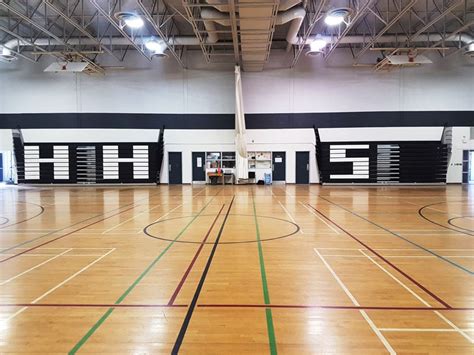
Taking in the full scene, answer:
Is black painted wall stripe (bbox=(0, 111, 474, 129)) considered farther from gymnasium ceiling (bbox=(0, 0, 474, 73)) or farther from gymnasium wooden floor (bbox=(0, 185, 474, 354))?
gymnasium wooden floor (bbox=(0, 185, 474, 354))

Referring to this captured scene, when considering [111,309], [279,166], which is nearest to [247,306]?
[111,309]

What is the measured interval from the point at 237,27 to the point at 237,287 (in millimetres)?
16212

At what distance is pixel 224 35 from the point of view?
68.9 feet

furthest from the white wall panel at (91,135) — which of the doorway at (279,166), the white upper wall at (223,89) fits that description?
the doorway at (279,166)

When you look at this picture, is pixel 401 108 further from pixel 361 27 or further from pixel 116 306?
pixel 116 306

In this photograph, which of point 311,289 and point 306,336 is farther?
point 311,289

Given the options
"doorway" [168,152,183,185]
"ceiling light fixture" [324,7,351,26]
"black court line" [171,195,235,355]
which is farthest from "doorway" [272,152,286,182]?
"black court line" [171,195,235,355]

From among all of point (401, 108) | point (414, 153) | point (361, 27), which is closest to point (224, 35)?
point (361, 27)

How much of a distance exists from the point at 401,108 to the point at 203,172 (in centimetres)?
1443

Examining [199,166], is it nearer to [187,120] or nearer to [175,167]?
[175,167]

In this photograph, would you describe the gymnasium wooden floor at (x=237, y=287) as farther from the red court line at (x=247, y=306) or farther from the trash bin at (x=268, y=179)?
the trash bin at (x=268, y=179)

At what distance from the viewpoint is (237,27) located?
1777cm

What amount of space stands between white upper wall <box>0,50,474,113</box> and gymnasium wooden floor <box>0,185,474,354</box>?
→ 606 inches

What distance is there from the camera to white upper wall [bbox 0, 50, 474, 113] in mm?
22922
